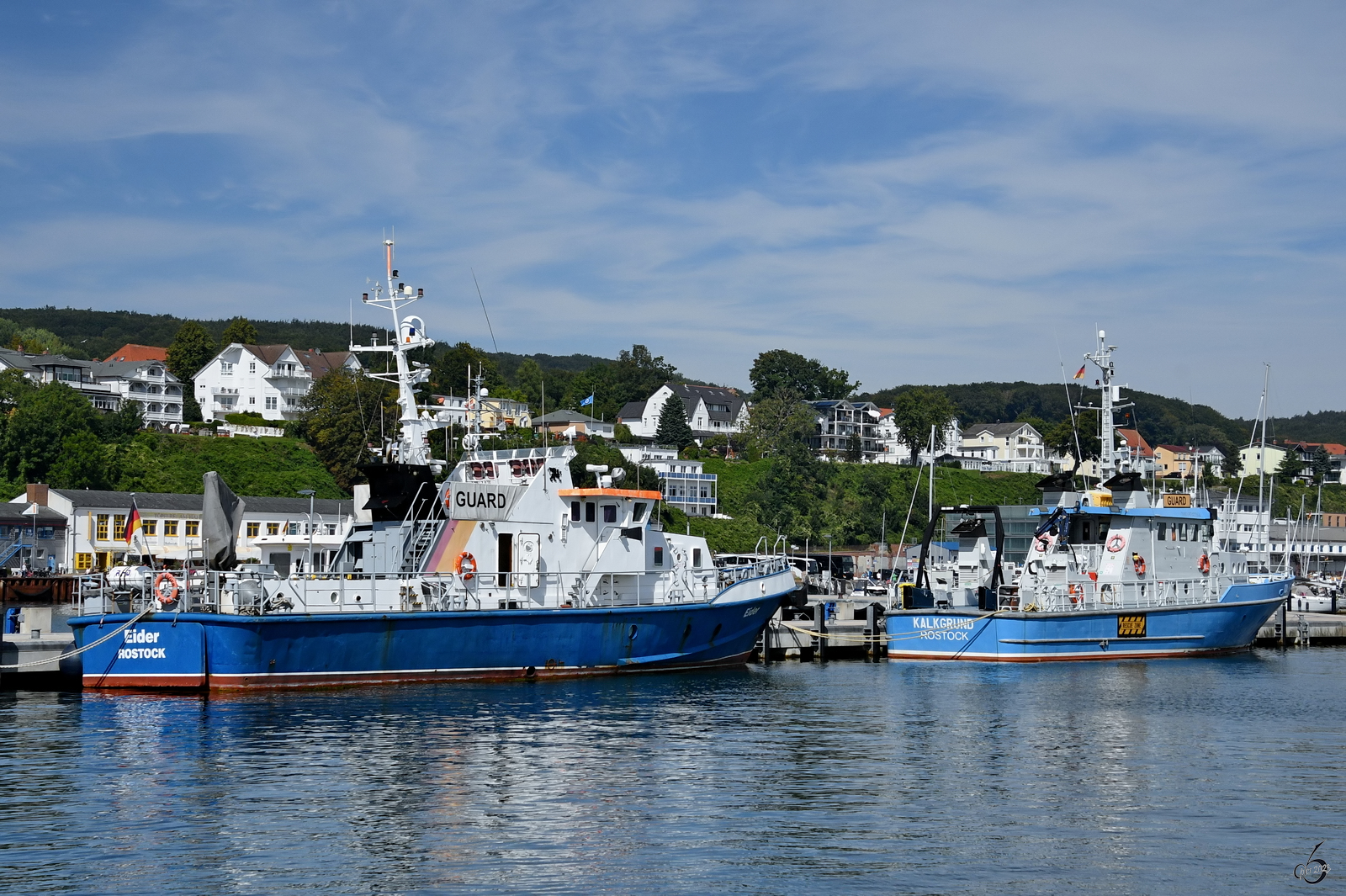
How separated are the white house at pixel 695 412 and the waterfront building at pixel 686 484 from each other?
2744cm

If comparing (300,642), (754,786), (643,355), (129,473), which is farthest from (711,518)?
(754,786)

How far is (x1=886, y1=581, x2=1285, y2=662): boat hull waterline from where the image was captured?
40156 mm

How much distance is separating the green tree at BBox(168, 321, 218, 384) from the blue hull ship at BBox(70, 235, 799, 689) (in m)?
90.6

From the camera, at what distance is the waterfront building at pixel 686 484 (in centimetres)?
10075

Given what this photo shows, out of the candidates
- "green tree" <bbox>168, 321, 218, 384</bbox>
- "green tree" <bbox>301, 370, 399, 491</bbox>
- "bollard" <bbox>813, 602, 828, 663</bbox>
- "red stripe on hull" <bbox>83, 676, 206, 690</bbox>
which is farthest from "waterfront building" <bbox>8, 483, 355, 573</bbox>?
"green tree" <bbox>168, 321, 218, 384</bbox>

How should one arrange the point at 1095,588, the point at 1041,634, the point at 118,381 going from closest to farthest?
1. the point at 1041,634
2. the point at 1095,588
3. the point at 118,381

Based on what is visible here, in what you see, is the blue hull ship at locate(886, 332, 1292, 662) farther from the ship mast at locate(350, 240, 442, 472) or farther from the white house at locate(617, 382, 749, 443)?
the white house at locate(617, 382, 749, 443)

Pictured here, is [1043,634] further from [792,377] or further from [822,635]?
[792,377]

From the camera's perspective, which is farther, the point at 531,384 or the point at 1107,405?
the point at 531,384

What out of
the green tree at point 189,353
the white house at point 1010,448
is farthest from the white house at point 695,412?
the green tree at point 189,353

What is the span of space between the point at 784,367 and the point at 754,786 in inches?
4968

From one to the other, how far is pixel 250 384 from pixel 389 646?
90.6 meters

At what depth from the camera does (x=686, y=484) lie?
103 meters

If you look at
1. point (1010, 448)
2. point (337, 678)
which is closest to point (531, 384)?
point (1010, 448)
